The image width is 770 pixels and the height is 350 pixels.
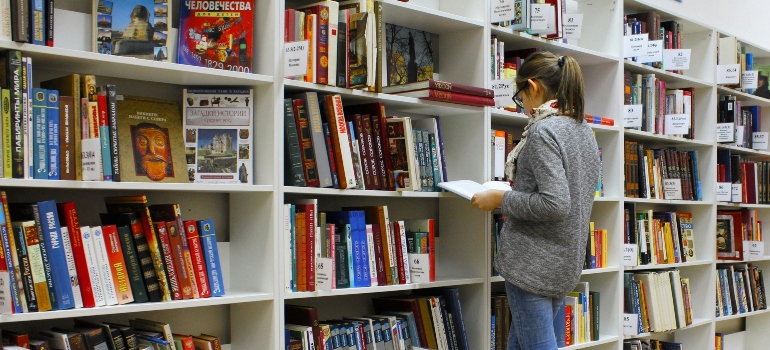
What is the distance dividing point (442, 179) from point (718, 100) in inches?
96.3

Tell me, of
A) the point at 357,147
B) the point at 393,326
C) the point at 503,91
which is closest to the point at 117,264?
the point at 357,147

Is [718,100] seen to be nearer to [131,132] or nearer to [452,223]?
A: [452,223]

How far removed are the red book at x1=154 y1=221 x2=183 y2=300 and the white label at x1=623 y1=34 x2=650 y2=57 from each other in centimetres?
249

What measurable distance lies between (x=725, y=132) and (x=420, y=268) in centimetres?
250

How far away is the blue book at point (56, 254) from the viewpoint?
6.13 feet

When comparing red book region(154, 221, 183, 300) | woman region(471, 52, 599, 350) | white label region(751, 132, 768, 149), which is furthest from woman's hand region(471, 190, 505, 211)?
white label region(751, 132, 768, 149)

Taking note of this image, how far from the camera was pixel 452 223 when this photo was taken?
308cm

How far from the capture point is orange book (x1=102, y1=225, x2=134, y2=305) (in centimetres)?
200

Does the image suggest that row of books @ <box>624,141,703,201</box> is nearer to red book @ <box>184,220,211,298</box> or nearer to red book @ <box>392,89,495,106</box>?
red book @ <box>392,89,495,106</box>

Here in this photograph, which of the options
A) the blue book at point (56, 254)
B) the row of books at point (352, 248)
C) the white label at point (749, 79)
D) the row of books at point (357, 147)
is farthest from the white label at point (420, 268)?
the white label at point (749, 79)

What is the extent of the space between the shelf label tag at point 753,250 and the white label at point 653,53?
4.74 feet

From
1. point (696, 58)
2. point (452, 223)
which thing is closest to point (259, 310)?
point (452, 223)

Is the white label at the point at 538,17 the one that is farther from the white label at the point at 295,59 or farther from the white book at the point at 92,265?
the white book at the point at 92,265

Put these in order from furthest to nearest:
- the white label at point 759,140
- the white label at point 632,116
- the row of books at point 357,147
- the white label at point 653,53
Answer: the white label at point 759,140 < the white label at point 653,53 < the white label at point 632,116 < the row of books at point 357,147
